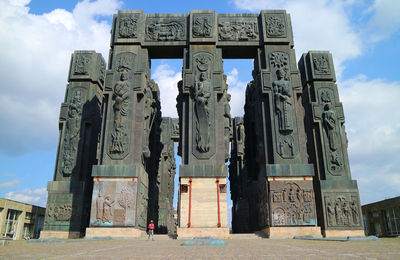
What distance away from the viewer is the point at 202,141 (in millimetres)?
19625

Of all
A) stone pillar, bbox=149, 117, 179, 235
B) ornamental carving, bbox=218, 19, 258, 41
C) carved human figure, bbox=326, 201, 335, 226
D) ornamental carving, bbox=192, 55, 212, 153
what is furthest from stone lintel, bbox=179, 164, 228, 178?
Answer: stone pillar, bbox=149, 117, 179, 235

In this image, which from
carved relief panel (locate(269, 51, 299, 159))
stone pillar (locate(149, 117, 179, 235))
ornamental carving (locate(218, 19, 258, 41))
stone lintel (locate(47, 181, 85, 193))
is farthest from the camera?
stone pillar (locate(149, 117, 179, 235))

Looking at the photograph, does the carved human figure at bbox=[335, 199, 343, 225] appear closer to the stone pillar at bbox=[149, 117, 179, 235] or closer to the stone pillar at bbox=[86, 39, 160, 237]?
the stone pillar at bbox=[86, 39, 160, 237]

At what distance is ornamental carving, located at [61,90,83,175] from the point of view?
72.1 ft

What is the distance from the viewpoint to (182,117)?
21.0m

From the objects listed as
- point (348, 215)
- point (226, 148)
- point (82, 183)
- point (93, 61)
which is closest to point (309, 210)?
point (348, 215)

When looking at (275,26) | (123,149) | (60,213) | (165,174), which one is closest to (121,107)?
(123,149)

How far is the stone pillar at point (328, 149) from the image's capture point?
1986cm

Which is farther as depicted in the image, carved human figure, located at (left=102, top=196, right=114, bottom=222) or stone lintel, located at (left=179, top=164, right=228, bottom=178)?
stone lintel, located at (left=179, top=164, right=228, bottom=178)

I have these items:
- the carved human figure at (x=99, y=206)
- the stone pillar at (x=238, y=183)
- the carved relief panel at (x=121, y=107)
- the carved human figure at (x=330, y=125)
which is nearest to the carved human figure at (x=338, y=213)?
the carved human figure at (x=330, y=125)

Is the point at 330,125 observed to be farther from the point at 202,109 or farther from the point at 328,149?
the point at 202,109

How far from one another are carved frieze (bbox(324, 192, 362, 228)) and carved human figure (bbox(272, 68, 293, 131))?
5455 millimetres

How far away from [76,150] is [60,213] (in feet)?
14.6

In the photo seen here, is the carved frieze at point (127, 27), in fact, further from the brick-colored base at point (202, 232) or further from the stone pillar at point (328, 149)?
the brick-colored base at point (202, 232)
